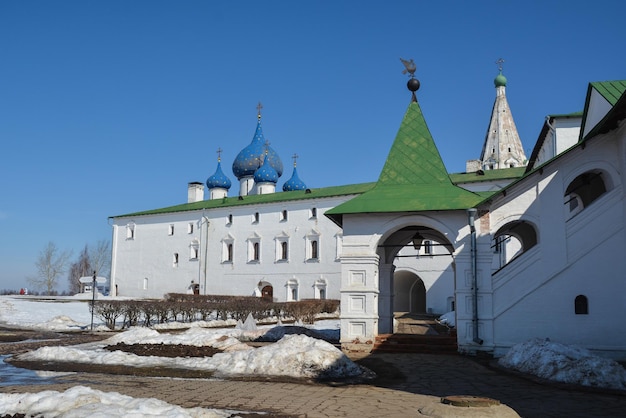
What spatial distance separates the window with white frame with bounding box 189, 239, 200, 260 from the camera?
42.9 metres

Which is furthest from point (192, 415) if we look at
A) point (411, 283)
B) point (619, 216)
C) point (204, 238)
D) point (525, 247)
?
point (204, 238)

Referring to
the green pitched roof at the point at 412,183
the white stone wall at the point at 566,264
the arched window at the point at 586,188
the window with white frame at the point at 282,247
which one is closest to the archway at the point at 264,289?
the window with white frame at the point at 282,247

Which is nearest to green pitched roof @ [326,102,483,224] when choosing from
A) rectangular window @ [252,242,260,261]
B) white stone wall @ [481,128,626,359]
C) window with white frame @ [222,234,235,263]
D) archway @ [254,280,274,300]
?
white stone wall @ [481,128,626,359]

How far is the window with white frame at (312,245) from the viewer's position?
37438mm

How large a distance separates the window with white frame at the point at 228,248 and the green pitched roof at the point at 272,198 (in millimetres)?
2439

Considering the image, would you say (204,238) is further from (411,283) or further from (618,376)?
(618,376)

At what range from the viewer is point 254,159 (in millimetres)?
49844

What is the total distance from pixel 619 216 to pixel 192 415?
979cm

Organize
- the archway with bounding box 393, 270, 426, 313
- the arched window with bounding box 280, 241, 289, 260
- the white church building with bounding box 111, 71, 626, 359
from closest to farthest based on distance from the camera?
1. the white church building with bounding box 111, 71, 626, 359
2. the archway with bounding box 393, 270, 426, 313
3. the arched window with bounding box 280, 241, 289, 260

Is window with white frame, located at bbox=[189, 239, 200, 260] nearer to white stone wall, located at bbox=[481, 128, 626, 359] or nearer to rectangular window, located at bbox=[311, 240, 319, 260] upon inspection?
rectangular window, located at bbox=[311, 240, 319, 260]

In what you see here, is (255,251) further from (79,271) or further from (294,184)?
(79,271)

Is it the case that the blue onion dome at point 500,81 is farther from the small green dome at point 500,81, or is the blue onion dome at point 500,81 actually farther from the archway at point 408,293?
the archway at point 408,293

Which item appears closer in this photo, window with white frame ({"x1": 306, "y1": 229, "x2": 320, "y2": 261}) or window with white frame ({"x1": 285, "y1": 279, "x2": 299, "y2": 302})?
window with white frame ({"x1": 306, "y1": 229, "x2": 320, "y2": 261})

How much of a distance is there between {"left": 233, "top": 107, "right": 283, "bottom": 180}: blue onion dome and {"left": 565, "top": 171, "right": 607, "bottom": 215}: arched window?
117 feet
